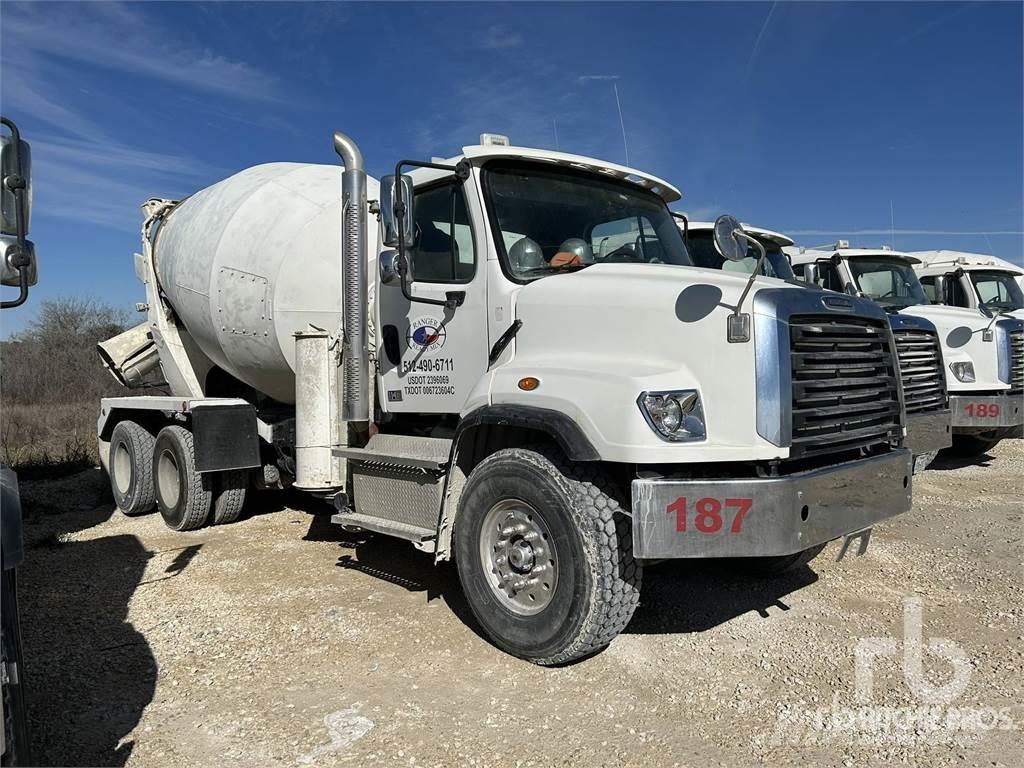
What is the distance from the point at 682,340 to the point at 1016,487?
6.65 metres

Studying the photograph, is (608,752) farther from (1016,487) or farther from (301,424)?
(1016,487)

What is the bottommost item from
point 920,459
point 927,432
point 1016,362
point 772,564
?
point 772,564

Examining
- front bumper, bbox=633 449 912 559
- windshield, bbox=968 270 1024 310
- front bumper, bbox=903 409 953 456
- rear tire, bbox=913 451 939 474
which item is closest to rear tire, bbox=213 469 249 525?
front bumper, bbox=633 449 912 559

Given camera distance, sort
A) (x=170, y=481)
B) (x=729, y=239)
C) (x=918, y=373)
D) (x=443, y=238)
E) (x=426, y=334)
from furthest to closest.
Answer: (x=170, y=481), (x=918, y=373), (x=426, y=334), (x=443, y=238), (x=729, y=239)

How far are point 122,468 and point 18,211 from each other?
6.17 meters

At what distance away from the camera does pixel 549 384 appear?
3928 millimetres

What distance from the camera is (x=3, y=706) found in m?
2.35

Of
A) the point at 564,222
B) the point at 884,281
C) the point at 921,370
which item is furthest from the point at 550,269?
the point at 884,281

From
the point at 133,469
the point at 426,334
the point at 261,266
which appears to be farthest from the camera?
the point at 133,469

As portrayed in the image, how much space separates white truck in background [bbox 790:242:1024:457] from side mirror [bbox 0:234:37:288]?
735 centimetres

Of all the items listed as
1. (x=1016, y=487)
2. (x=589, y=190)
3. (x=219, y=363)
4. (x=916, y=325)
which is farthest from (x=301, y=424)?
(x=1016, y=487)

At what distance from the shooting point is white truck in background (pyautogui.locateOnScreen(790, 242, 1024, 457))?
8484mm

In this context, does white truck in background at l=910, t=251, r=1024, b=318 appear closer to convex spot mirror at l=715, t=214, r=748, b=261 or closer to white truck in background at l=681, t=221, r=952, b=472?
white truck in background at l=681, t=221, r=952, b=472

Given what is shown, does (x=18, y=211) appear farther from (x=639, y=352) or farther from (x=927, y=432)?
(x=927, y=432)
